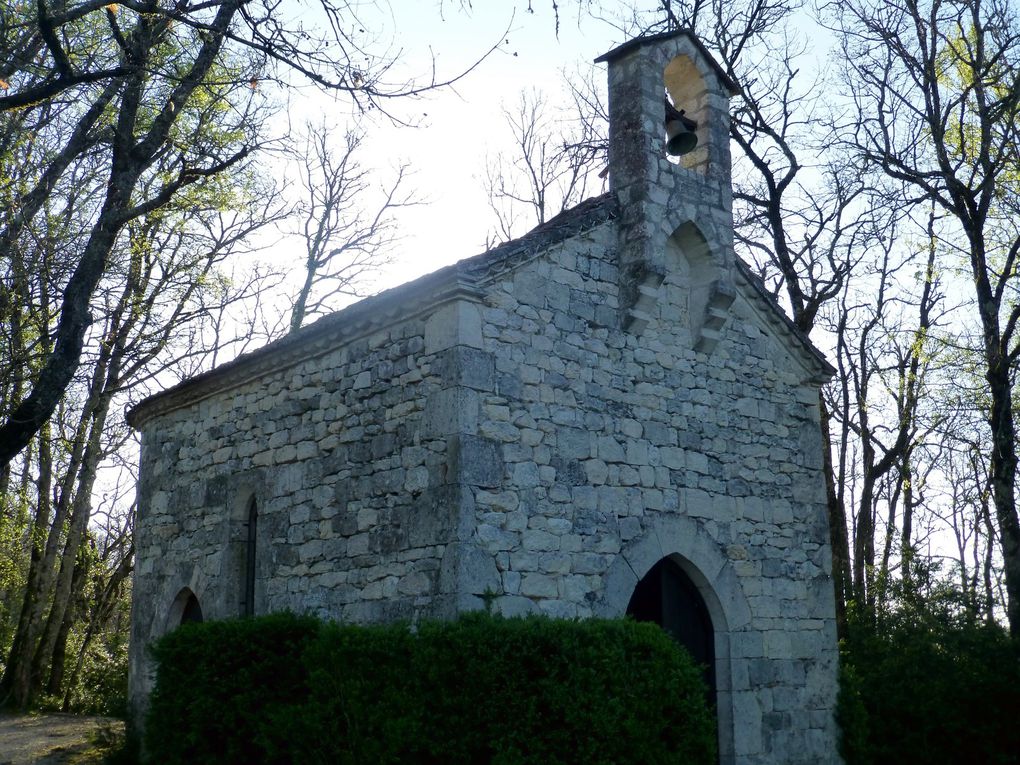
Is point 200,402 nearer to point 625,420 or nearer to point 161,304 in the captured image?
point 625,420

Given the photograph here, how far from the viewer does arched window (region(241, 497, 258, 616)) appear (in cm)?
1070

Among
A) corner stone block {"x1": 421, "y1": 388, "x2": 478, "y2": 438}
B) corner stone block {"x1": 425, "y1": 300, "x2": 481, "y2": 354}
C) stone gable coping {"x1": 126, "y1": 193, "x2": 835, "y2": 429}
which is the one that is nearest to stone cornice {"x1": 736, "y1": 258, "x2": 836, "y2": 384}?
stone gable coping {"x1": 126, "y1": 193, "x2": 835, "y2": 429}

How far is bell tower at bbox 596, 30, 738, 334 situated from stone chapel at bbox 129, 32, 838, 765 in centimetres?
2

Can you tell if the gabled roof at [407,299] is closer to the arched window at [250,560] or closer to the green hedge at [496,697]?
the arched window at [250,560]

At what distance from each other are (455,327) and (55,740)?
30.0ft

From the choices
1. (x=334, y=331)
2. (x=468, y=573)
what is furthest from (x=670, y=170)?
(x=468, y=573)

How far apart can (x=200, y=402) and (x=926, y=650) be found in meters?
8.64

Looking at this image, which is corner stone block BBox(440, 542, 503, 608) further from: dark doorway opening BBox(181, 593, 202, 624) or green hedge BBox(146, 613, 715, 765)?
dark doorway opening BBox(181, 593, 202, 624)

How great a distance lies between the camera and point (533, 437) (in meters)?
8.59

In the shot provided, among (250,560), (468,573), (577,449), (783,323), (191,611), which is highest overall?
(783,323)

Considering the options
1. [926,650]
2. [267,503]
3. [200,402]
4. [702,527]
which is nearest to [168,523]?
[200,402]

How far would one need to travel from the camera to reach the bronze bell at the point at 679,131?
34.8ft

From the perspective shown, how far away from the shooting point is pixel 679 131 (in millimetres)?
10688

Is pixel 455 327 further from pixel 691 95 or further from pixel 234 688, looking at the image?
pixel 691 95
